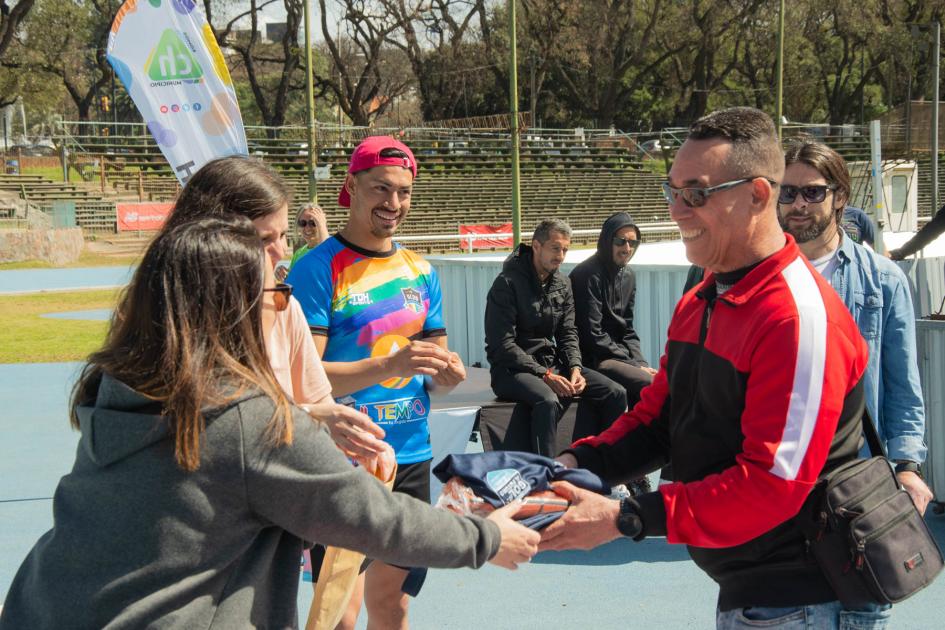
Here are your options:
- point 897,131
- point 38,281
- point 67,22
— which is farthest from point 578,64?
point 38,281

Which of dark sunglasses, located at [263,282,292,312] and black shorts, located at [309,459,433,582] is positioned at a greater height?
dark sunglasses, located at [263,282,292,312]

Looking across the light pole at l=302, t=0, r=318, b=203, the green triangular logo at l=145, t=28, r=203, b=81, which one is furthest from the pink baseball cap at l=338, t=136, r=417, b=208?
the light pole at l=302, t=0, r=318, b=203

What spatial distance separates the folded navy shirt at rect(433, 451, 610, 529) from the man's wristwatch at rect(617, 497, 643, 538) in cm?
17

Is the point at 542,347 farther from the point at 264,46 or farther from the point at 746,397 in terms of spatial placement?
the point at 264,46

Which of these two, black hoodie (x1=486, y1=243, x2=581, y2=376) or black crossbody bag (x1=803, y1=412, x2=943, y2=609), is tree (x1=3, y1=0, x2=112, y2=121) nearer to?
black hoodie (x1=486, y1=243, x2=581, y2=376)

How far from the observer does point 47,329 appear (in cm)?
1609

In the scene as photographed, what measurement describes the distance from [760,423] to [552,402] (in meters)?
4.51

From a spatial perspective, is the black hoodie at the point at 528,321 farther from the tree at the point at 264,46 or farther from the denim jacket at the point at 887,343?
the tree at the point at 264,46

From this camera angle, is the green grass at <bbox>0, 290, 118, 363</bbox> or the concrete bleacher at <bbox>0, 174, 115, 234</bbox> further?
the concrete bleacher at <bbox>0, 174, 115, 234</bbox>

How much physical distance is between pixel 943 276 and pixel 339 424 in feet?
24.9

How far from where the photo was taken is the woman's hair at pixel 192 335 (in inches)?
70.1

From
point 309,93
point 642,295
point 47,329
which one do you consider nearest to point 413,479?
point 642,295

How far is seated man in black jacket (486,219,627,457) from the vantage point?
22.1 feet

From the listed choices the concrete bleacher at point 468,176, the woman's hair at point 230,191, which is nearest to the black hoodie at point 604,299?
the woman's hair at point 230,191
